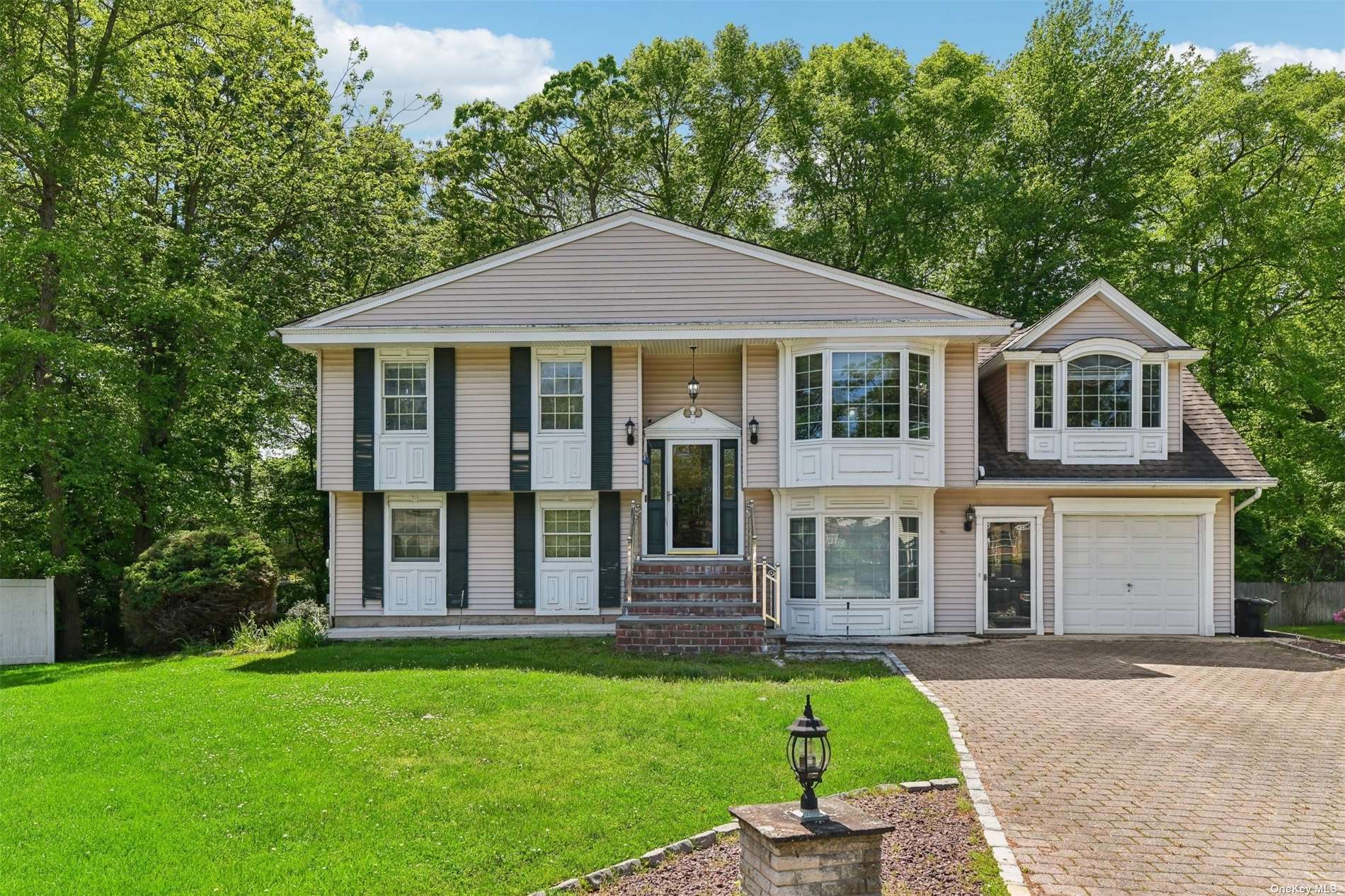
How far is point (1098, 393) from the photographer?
17156mm

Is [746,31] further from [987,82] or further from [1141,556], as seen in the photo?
[1141,556]

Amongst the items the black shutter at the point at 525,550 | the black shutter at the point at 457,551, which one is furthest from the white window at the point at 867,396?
the black shutter at the point at 457,551

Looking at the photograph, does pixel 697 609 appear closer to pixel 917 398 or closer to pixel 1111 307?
pixel 917 398

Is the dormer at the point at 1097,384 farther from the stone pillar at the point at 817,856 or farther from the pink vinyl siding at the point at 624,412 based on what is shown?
the stone pillar at the point at 817,856

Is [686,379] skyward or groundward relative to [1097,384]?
skyward

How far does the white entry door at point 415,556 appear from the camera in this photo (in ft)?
55.6

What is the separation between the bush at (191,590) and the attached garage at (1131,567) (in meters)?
15.2

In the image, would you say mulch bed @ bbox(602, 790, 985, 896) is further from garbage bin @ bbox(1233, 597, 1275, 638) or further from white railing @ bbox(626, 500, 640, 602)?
garbage bin @ bbox(1233, 597, 1275, 638)

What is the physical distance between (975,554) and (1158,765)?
8.81 m

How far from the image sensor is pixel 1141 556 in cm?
1714

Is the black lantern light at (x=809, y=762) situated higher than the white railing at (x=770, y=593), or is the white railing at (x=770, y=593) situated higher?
the black lantern light at (x=809, y=762)

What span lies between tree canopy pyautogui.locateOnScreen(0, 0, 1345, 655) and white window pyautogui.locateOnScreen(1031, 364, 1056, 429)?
8.83 m

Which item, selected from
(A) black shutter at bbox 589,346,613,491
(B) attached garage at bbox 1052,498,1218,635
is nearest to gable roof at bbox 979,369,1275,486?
(B) attached garage at bbox 1052,498,1218,635

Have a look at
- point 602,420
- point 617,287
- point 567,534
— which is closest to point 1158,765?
point 602,420
